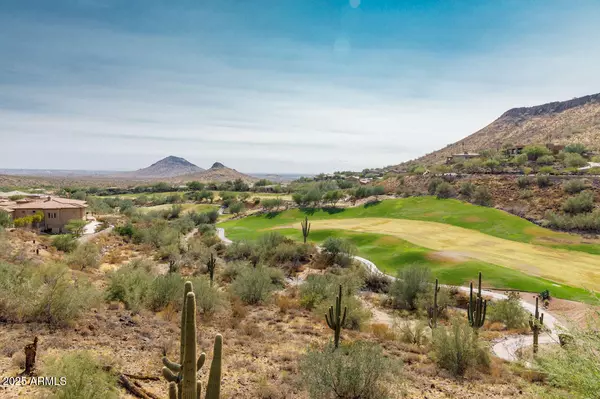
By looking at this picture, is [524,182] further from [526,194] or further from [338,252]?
[338,252]

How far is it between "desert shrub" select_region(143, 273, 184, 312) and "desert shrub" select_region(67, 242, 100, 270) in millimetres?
10412

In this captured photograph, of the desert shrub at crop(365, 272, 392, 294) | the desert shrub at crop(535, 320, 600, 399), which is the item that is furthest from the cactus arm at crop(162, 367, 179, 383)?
the desert shrub at crop(365, 272, 392, 294)

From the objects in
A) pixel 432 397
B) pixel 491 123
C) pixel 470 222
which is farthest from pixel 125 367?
pixel 491 123

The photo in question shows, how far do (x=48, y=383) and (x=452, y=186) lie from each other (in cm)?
7037

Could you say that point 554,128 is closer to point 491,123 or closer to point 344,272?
point 491,123

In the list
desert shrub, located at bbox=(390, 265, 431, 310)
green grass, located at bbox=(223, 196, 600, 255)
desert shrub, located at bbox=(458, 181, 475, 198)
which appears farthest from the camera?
desert shrub, located at bbox=(458, 181, 475, 198)

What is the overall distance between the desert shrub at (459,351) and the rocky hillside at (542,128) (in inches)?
4253

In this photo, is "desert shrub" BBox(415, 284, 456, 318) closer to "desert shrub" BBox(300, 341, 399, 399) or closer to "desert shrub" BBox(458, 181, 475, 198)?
"desert shrub" BBox(300, 341, 399, 399)

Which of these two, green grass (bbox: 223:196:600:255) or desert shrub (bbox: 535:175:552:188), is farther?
desert shrub (bbox: 535:175:552:188)

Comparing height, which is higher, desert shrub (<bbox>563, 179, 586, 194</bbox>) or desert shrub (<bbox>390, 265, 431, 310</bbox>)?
desert shrub (<bbox>563, 179, 586, 194</bbox>)

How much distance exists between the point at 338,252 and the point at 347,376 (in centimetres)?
2588

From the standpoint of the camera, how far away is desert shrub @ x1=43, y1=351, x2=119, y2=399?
7.86m

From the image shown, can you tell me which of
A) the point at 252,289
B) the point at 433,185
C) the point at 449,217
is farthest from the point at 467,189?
the point at 252,289

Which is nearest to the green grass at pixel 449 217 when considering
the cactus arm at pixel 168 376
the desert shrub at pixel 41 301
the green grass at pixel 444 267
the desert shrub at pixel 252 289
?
the green grass at pixel 444 267
